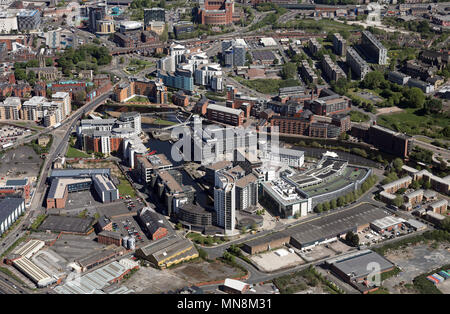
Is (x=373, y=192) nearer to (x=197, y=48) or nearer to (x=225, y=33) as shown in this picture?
(x=197, y=48)

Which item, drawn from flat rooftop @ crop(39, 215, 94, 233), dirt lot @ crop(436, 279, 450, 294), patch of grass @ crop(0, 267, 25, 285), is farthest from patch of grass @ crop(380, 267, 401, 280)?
patch of grass @ crop(0, 267, 25, 285)

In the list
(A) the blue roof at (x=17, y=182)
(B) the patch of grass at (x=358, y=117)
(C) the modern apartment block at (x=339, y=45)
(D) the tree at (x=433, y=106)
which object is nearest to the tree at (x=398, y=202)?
(B) the patch of grass at (x=358, y=117)

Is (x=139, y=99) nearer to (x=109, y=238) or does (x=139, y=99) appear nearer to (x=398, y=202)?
(x=109, y=238)

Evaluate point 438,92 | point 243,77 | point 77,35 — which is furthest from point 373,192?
point 77,35

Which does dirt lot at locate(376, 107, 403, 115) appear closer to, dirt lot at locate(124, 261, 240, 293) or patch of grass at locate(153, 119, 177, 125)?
patch of grass at locate(153, 119, 177, 125)

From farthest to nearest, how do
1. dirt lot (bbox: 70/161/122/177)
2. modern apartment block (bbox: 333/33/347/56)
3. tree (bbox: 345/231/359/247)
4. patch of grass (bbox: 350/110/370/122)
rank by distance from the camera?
modern apartment block (bbox: 333/33/347/56), patch of grass (bbox: 350/110/370/122), dirt lot (bbox: 70/161/122/177), tree (bbox: 345/231/359/247)

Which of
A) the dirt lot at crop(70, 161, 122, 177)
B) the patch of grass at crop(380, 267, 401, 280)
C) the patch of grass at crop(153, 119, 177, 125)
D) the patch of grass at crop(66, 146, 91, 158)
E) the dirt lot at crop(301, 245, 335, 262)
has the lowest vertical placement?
the patch of grass at crop(380, 267, 401, 280)

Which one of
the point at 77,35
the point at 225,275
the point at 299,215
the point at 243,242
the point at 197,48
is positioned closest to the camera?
the point at 225,275
